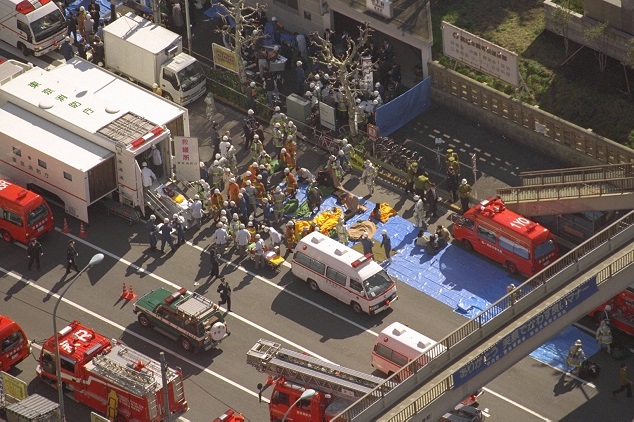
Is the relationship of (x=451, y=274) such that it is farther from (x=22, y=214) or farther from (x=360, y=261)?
(x=22, y=214)

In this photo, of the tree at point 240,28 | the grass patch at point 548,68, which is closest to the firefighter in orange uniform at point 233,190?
the tree at point 240,28

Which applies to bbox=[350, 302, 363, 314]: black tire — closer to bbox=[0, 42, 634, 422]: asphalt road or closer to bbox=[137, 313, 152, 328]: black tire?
bbox=[0, 42, 634, 422]: asphalt road

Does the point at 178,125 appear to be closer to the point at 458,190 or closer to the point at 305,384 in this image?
the point at 458,190

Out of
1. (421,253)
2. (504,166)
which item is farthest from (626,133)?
(421,253)

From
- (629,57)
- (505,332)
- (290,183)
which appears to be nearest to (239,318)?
(290,183)

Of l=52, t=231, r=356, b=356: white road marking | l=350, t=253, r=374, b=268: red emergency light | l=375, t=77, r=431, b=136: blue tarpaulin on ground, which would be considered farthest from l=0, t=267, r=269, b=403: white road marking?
l=375, t=77, r=431, b=136: blue tarpaulin on ground

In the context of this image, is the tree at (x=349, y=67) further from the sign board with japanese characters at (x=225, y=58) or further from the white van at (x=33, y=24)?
the white van at (x=33, y=24)
